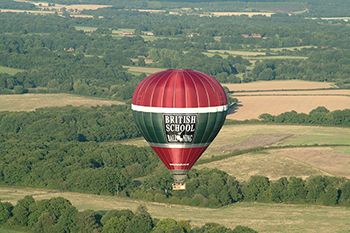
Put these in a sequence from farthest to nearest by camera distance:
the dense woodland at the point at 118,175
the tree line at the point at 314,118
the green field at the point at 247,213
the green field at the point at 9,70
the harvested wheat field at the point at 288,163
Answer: the green field at the point at 9,70
the tree line at the point at 314,118
the harvested wheat field at the point at 288,163
the dense woodland at the point at 118,175
the green field at the point at 247,213

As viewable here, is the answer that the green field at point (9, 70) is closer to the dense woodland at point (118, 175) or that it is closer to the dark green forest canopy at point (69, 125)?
the dark green forest canopy at point (69, 125)

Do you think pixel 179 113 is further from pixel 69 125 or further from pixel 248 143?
pixel 69 125

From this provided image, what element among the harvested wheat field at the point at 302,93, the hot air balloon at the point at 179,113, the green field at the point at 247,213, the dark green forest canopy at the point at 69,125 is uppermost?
the hot air balloon at the point at 179,113

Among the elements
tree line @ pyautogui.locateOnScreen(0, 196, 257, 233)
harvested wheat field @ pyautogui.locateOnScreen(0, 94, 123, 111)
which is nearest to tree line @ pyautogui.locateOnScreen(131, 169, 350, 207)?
tree line @ pyautogui.locateOnScreen(0, 196, 257, 233)

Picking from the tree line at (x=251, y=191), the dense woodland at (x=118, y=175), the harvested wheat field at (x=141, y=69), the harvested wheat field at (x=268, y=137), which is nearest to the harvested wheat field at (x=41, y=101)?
the dense woodland at (x=118, y=175)

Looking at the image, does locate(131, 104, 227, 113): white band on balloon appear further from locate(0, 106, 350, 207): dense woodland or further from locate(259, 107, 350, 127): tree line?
locate(259, 107, 350, 127): tree line

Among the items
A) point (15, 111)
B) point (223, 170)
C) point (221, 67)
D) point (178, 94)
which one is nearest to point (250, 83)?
point (221, 67)
